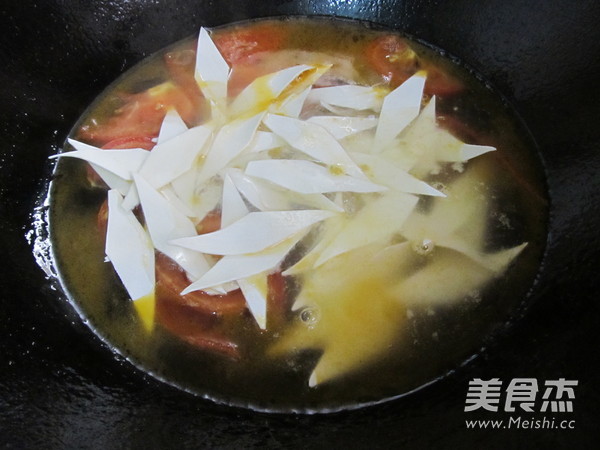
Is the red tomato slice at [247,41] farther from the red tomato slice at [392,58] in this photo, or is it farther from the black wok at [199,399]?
the red tomato slice at [392,58]

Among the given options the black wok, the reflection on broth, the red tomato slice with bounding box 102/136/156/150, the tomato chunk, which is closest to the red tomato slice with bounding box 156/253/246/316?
the reflection on broth

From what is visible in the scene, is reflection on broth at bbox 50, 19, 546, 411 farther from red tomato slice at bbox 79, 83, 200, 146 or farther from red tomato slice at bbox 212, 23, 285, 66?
red tomato slice at bbox 212, 23, 285, 66

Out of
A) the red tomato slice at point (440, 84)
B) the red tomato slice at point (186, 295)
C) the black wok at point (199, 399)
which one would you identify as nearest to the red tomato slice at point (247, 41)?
the black wok at point (199, 399)

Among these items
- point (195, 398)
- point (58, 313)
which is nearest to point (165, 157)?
point (58, 313)

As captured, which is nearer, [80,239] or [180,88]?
[80,239]

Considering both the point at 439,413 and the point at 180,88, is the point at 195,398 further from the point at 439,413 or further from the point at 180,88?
the point at 180,88

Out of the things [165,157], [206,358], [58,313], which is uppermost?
[165,157]
